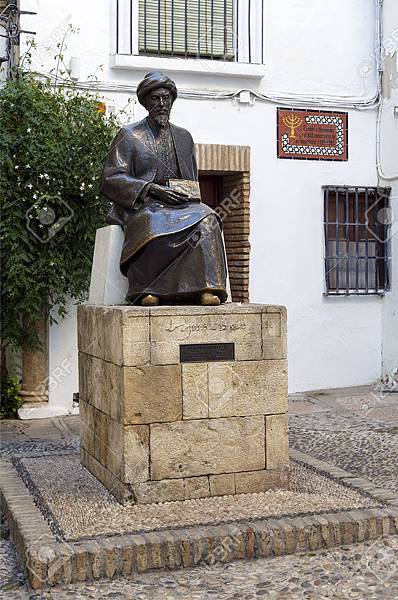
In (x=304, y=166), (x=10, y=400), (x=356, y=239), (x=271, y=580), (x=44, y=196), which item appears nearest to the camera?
(x=271, y=580)

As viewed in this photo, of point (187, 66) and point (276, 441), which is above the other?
point (187, 66)

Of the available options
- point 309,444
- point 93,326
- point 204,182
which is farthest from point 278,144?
point 93,326

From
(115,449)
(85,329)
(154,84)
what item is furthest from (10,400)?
(154,84)

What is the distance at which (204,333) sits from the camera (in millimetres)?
4816

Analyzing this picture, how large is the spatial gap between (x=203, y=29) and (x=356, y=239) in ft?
8.71

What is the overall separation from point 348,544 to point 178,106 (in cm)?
508

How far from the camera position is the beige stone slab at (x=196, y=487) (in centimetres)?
481

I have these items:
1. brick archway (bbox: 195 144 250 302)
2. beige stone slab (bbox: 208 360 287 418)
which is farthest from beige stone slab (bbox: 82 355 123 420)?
brick archway (bbox: 195 144 250 302)

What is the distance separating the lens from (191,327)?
15.8 ft

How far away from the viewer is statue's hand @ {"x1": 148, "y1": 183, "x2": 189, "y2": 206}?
5.11 meters

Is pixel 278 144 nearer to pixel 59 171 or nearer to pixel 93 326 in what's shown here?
pixel 59 171

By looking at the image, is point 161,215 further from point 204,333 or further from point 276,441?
point 276,441

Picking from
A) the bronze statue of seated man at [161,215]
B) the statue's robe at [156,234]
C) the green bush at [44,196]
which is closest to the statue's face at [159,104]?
the bronze statue of seated man at [161,215]

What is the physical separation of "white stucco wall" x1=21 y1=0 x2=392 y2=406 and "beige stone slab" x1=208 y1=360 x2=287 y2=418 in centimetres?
369
